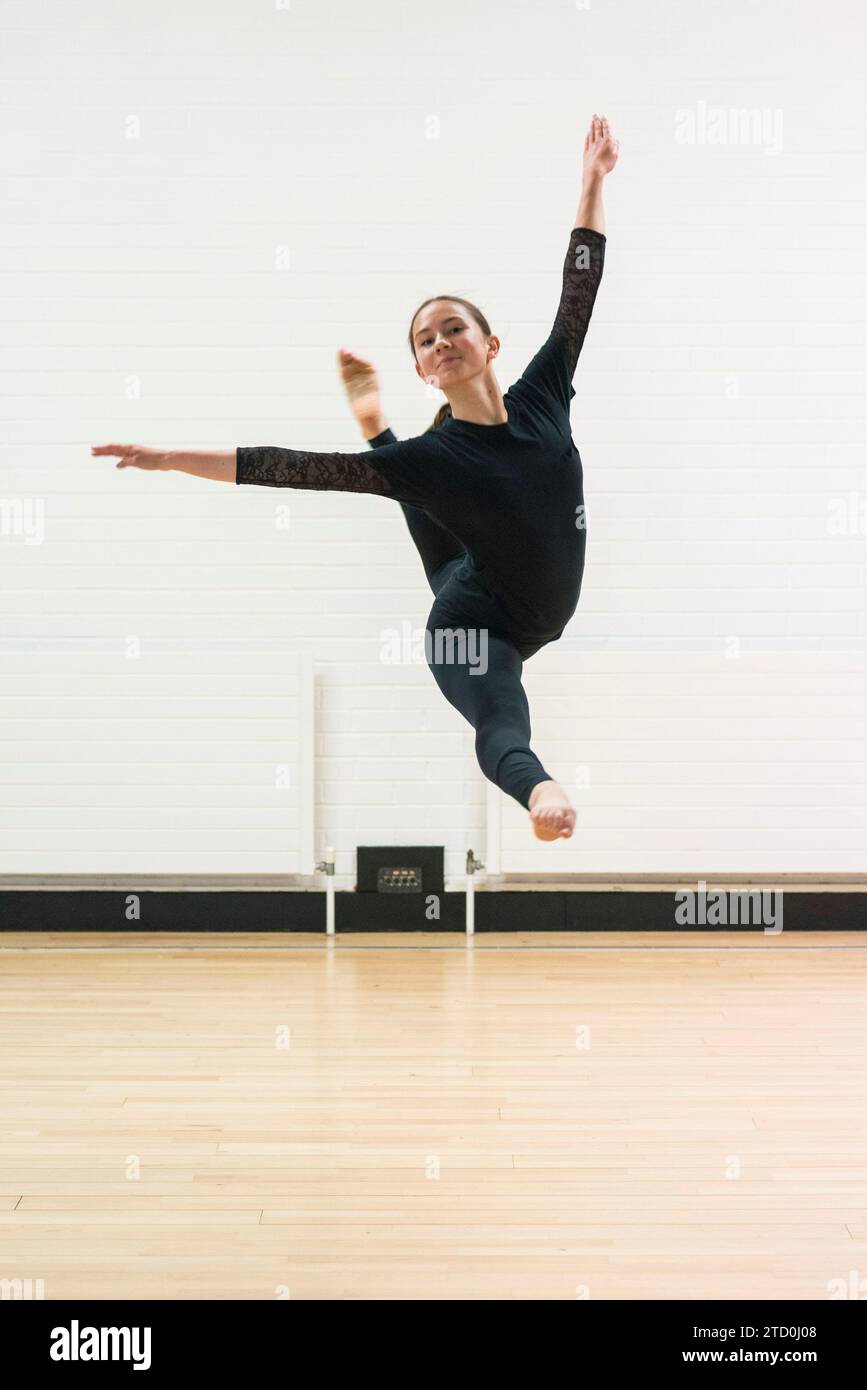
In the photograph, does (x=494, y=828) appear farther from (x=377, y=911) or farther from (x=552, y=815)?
(x=552, y=815)

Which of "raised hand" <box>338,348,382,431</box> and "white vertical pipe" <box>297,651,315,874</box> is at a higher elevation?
"raised hand" <box>338,348,382,431</box>

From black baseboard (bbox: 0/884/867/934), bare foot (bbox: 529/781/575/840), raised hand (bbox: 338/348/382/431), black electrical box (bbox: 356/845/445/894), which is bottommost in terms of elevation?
black baseboard (bbox: 0/884/867/934)

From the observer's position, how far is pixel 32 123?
5141 millimetres

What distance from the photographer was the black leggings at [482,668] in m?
1.89

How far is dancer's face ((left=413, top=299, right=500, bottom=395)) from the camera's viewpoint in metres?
1.95

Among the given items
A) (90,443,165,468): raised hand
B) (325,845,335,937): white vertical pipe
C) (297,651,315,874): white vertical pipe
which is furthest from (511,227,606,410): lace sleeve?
(325,845,335,937): white vertical pipe

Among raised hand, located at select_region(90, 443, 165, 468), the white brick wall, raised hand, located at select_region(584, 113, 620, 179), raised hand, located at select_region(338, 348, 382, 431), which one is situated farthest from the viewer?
the white brick wall

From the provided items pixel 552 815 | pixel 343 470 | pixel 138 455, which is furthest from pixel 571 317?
pixel 552 815

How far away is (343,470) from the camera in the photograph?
1.87 m

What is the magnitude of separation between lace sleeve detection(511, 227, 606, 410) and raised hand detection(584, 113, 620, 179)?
0.09m

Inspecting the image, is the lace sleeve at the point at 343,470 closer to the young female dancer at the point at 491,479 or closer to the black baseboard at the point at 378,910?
the young female dancer at the point at 491,479

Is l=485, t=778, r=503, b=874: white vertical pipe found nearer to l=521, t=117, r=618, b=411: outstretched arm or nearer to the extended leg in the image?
the extended leg
